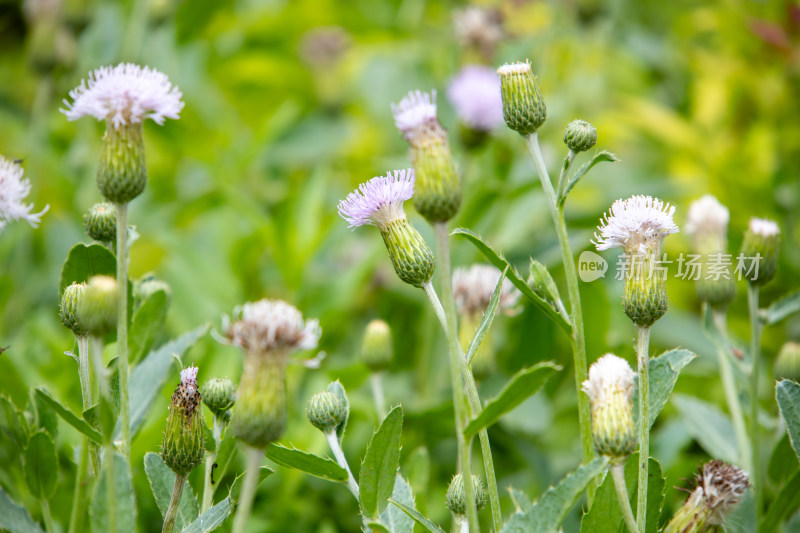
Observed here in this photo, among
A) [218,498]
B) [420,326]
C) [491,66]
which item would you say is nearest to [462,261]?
[420,326]

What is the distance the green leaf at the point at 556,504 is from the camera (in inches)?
29.6

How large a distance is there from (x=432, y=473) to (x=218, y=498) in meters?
0.60

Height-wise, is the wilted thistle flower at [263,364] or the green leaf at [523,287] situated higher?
the green leaf at [523,287]

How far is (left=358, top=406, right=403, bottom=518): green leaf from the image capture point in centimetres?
86

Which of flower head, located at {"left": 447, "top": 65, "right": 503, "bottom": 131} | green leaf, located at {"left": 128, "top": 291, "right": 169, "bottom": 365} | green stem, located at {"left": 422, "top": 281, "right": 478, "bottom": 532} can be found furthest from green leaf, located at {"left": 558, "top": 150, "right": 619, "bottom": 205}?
flower head, located at {"left": 447, "top": 65, "right": 503, "bottom": 131}

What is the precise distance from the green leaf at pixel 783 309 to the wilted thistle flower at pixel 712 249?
0.25 ft

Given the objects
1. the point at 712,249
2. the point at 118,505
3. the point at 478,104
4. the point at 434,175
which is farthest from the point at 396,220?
the point at 478,104

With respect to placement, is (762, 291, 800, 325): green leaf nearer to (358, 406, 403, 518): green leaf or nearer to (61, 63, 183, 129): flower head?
(358, 406, 403, 518): green leaf

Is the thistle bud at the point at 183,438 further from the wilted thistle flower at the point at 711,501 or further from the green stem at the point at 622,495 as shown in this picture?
the wilted thistle flower at the point at 711,501

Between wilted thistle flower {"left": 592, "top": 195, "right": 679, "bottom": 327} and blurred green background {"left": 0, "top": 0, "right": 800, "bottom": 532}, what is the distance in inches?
17.9

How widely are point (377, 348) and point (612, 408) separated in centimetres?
61

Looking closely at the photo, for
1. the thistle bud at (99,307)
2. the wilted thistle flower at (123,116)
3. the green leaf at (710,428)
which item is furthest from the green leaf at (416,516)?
the green leaf at (710,428)

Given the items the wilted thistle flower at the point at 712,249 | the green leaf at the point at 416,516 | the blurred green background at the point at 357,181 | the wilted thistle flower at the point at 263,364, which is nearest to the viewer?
the wilted thistle flower at the point at 263,364

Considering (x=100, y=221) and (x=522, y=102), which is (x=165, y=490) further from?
(x=522, y=102)
